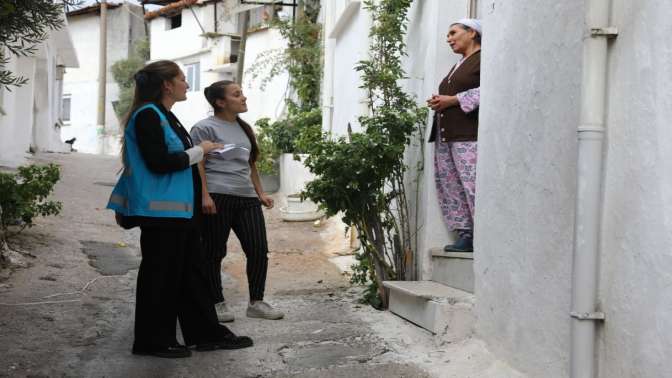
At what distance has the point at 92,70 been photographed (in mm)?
35844

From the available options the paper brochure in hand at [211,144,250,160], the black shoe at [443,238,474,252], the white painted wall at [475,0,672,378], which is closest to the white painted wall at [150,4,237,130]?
the paper brochure in hand at [211,144,250,160]

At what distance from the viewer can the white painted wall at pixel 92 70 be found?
116 ft

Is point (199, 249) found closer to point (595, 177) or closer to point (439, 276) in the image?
point (439, 276)

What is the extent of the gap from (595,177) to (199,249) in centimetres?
251

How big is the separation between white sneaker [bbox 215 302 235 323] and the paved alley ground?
0.19 feet

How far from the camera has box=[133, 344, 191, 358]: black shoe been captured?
15.4 feet

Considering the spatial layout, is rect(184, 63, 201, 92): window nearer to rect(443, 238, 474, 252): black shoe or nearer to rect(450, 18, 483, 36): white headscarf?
rect(450, 18, 483, 36): white headscarf

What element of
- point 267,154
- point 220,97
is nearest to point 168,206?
point 220,97

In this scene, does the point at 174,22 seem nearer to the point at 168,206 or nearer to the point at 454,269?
the point at 454,269

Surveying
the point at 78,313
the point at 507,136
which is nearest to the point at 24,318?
the point at 78,313

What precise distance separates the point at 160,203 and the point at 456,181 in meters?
1.98

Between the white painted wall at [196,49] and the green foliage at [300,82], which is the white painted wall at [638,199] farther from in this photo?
the white painted wall at [196,49]

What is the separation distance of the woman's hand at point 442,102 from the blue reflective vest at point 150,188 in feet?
5.41

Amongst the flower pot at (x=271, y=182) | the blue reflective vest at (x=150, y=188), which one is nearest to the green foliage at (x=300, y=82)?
the flower pot at (x=271, y=182)
